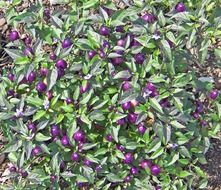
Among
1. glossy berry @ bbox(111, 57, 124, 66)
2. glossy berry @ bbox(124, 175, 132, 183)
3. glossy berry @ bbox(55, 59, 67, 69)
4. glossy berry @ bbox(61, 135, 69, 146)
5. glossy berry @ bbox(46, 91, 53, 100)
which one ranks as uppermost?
glossy berry @ bbox(55, 59, 67, 69)

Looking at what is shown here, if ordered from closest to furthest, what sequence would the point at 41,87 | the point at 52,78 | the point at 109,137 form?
the point at 52,78, the point at 41,87, the point at 109,137

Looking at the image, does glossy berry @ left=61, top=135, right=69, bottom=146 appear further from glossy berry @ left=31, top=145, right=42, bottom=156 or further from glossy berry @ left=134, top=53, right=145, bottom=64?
glossy berry @ left=134, top=53, right=145, bottom=64

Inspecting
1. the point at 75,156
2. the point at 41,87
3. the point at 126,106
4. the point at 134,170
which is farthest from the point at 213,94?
the point at 41,87

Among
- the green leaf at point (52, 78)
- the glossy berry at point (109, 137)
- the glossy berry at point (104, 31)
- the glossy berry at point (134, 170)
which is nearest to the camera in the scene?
the green leaf at point (52, 78)

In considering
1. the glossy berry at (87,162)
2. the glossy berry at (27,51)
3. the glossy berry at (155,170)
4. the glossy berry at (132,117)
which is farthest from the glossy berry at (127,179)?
the glossy berry at (27,51)

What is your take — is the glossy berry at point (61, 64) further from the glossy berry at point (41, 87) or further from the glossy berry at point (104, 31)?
the glossy berry at point (104, 31)

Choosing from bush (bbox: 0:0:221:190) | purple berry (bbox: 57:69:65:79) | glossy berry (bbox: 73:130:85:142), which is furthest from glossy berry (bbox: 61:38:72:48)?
glossy berry (bbox: 73:130:85:142)

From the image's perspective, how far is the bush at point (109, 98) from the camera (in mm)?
2701

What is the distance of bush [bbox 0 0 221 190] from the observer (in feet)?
8.86

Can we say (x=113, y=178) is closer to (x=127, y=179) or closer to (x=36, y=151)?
(x=127, y=179)

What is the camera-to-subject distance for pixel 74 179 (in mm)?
2930

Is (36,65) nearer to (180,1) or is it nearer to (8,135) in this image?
(8,135)

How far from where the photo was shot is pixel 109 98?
2.82 metres

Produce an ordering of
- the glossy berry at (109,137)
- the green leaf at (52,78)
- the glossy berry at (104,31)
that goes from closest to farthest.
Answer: the green leaf at (52,78)
the glossy berry at (104,31)
the glossy berry at (109,137)
